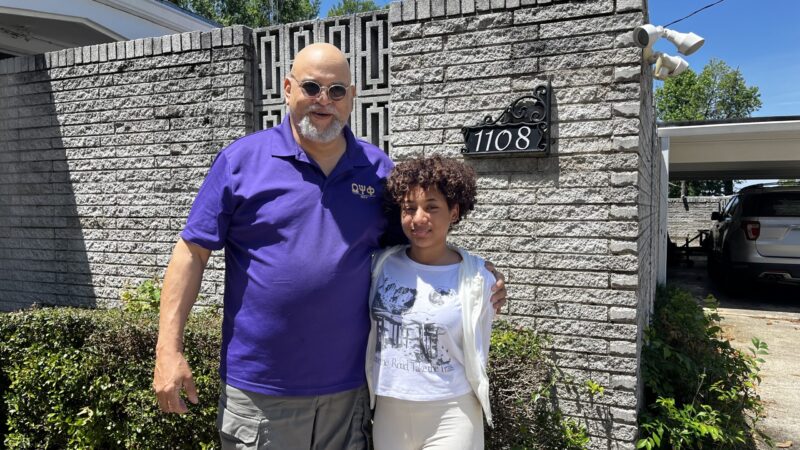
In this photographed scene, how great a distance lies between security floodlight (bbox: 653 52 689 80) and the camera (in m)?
3.49

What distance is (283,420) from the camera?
1.93 meters

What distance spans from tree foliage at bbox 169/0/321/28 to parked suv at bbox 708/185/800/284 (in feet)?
68.2

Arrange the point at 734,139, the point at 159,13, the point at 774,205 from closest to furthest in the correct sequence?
1. the point at 159,13
2. the point at 774,205
3. the point at 734,139

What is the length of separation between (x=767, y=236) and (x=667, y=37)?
262 inches

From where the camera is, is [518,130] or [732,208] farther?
[732,208]

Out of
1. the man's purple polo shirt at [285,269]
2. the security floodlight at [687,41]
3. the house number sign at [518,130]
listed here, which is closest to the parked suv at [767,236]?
the security floodlight at [687,41]

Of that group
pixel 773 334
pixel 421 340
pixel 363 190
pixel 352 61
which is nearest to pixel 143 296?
pixel 352 61

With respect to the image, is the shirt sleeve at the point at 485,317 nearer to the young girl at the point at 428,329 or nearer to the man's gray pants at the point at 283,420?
the young girl at the point at 428,329

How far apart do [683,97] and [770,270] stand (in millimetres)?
32188

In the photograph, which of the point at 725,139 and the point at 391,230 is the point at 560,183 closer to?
the point at 391,230

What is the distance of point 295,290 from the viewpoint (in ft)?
6.20

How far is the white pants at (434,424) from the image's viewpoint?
1.86 m

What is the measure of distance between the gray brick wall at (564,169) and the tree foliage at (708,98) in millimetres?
36764

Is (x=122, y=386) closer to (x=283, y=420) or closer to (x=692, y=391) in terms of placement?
(x=283, y=420)
